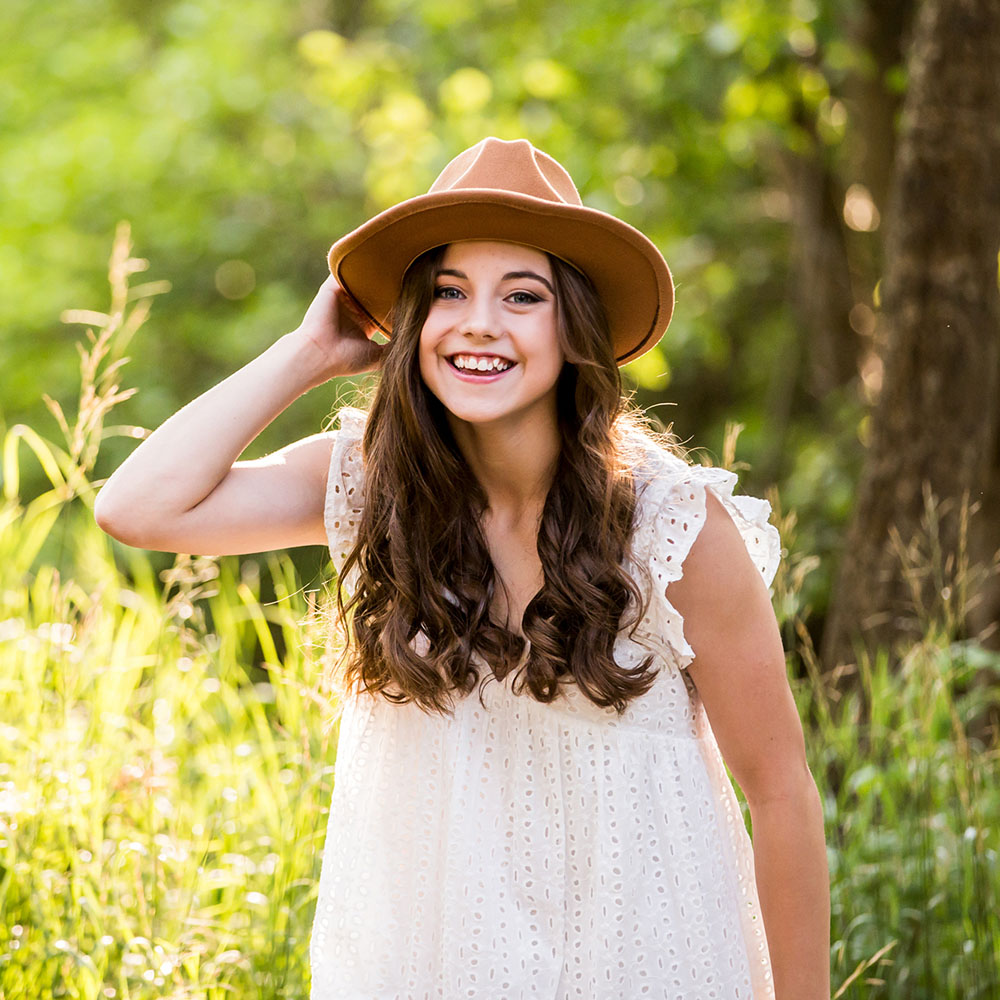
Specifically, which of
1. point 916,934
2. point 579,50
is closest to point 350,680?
point 916,934

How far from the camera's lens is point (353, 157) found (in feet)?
31.4

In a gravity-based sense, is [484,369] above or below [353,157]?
below

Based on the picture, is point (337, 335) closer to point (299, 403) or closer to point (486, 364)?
point (486, 364)

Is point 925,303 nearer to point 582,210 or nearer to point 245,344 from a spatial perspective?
point 582,210

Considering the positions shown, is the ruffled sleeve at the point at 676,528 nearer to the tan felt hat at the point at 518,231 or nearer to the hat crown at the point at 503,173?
the tan felt hat at the point at 518,231

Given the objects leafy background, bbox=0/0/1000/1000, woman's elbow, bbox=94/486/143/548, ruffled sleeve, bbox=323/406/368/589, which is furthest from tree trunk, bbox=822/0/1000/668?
woman's elbow, bbox=94/486/143/548

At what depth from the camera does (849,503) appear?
5457 millimetres

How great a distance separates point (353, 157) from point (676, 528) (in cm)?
844

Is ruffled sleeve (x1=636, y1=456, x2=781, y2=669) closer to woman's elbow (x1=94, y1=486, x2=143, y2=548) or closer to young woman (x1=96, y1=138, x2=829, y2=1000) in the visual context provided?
young woman (x1=96, y1=138, x2=829, y2=1000)

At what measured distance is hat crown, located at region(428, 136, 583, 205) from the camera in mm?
1743

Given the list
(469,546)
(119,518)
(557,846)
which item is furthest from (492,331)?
(557,846)

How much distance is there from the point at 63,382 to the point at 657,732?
849 centimetres

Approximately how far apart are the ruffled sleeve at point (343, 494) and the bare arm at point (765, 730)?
20.5 inches

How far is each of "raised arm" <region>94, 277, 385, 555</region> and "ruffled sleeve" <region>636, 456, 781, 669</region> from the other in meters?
0.54
